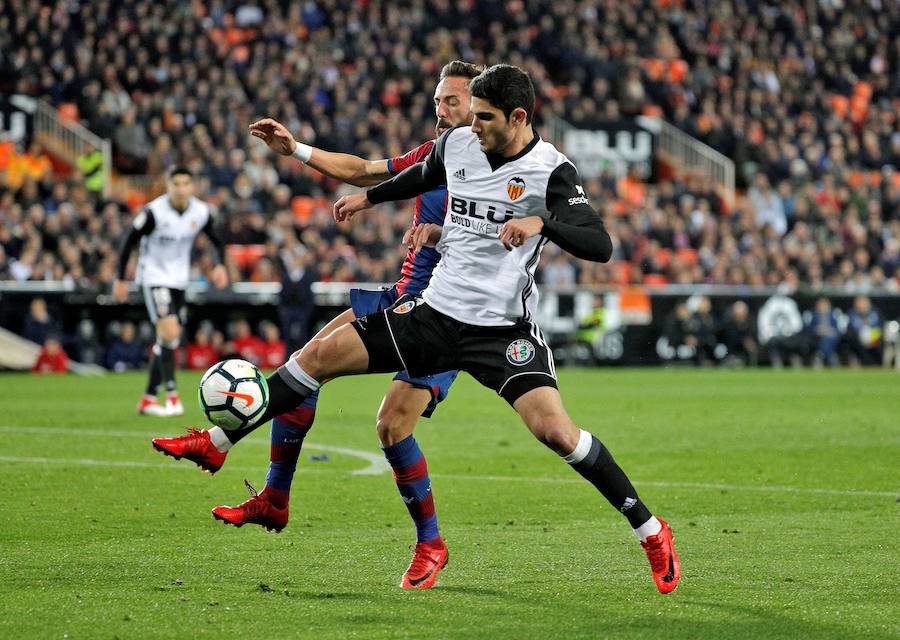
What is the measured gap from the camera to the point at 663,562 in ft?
18.4

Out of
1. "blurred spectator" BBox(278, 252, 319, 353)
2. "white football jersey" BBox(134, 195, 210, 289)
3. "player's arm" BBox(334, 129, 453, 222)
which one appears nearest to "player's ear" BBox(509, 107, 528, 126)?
"player's arm" BBox(334, 129, 453, 222)

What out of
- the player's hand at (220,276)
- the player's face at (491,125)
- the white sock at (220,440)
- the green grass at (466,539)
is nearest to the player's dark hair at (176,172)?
the player's hand at (220,276)

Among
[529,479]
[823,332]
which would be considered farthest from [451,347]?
[823,332]

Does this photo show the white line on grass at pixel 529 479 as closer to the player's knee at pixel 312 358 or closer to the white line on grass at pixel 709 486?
the white line on grass at pixel 709 486

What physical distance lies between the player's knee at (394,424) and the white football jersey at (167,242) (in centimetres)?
810

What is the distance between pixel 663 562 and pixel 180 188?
30.3ft

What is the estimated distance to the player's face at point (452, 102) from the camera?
6715 mm

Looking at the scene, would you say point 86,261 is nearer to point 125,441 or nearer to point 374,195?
point 125,441

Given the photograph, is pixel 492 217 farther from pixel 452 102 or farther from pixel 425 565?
pixel 425 565

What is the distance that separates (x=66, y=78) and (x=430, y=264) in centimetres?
2168

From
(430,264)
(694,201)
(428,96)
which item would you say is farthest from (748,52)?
(430,264)

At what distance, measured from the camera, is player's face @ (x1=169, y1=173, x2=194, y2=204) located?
13.9 m

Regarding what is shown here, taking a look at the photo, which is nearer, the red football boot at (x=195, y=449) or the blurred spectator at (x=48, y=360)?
the red football boot at (x=195, y=449)

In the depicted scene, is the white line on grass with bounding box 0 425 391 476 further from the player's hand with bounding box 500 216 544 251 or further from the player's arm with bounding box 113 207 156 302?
the player's hand with bounding box 500 216 544 251
